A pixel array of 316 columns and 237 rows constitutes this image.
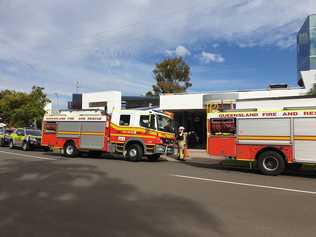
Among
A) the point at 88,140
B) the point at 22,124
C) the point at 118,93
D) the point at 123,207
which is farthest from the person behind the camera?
the point at 22,124

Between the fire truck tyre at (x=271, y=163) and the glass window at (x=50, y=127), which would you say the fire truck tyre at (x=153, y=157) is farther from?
the fire truck tyre at (x=271, y=163)

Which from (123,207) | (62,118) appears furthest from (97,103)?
(123,207)

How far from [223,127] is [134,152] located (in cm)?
537

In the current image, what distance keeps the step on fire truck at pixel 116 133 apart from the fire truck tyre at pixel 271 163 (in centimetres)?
582

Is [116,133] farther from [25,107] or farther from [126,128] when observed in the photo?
[25,107]

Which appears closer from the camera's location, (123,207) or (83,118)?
(123,207)

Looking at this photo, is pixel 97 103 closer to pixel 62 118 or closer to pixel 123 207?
pixel 62 118

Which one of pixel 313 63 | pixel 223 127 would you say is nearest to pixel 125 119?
pixel 223 127

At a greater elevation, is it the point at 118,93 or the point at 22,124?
the point at 118,93

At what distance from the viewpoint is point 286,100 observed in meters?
15.1

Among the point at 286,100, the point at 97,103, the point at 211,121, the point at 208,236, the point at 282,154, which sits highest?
the point at 97,103

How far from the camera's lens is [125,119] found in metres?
17.7

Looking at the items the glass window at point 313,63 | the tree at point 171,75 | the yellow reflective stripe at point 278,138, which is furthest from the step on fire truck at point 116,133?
the glass window at point 313,63

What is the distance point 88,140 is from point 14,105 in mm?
23607
